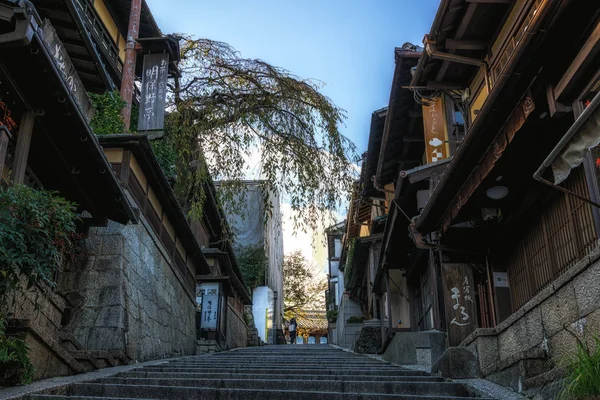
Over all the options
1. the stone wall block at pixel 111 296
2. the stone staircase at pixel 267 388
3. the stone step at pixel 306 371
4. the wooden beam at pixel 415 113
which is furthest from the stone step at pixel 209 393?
the wooden beam at pixel 415 113

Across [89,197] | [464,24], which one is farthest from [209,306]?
[464,24]

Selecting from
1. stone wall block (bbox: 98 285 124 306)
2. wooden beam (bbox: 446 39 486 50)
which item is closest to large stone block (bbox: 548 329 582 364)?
wooden beam (bbox: 446 39 486 50)

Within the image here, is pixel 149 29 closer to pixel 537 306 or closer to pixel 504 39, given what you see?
pixel 504 39

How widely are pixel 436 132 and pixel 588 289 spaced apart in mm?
8313

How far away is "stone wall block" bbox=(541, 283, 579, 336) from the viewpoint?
505 cm

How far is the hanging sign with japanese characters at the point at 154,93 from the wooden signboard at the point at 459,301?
309 inches

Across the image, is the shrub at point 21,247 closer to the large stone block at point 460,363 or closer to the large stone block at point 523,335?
the large stone block at point 460,363

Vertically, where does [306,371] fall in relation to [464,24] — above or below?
below

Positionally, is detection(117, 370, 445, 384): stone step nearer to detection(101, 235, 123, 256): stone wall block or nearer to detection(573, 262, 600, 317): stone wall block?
detection(573, 262, 600, 317): stone wall block

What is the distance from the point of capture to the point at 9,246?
20.1 feet

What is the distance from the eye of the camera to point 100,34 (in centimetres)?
1706

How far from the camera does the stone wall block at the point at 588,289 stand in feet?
15.2

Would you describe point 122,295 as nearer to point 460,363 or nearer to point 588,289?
point 460,363

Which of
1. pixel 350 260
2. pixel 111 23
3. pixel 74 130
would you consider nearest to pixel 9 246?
pixel 74 130
